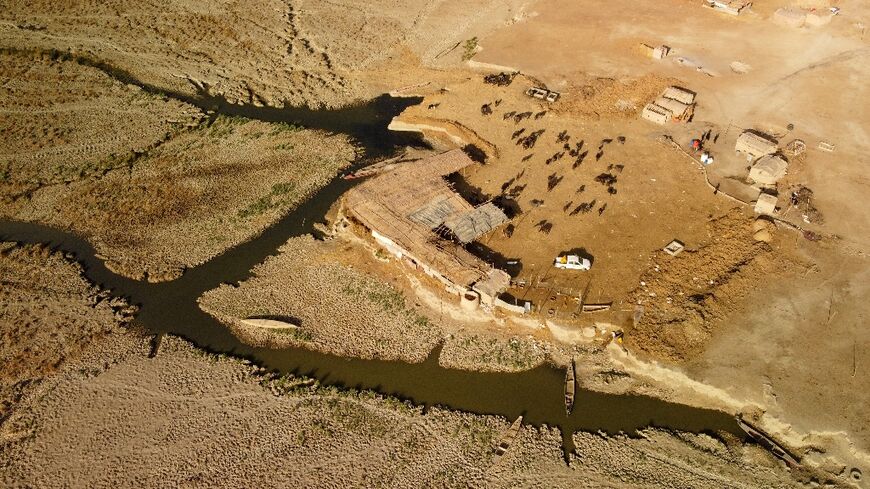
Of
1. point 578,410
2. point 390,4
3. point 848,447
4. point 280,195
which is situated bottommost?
point 848,447

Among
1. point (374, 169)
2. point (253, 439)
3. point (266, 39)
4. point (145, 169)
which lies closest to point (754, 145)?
point (374, 169)

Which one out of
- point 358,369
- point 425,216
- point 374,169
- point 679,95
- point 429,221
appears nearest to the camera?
point 358,369

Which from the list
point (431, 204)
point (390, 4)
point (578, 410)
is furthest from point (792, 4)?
point (578, 410)

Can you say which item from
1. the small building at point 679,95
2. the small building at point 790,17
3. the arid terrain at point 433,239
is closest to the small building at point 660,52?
the arid terrain at point 433,239

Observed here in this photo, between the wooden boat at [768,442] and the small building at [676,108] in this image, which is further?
the small building at [676,108]

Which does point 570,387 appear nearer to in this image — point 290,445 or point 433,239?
point 433,239

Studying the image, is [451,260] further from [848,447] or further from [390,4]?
[390,4]

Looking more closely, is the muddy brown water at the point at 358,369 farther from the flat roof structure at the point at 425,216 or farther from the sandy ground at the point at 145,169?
the flat roof structure at the point at 425,216
